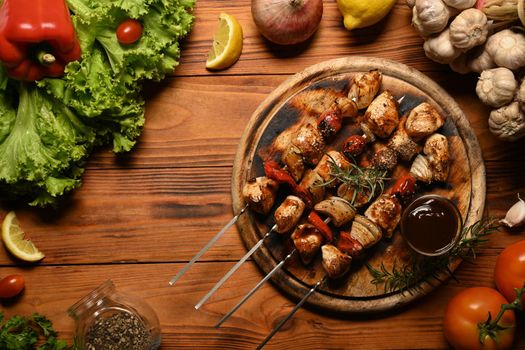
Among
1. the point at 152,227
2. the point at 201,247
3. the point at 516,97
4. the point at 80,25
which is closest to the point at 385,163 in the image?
the point at 516,97

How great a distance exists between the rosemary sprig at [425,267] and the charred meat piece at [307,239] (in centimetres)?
29

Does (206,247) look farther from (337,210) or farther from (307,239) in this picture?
(337,210)

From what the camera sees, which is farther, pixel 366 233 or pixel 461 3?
pixel 366 233

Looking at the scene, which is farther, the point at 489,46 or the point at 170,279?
the point at 170,279

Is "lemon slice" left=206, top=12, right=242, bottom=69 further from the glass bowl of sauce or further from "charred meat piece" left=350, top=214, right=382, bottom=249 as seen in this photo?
A: the glass bowl of sauce

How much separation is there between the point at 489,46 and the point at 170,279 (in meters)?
1.94

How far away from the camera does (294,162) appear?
10.4ft

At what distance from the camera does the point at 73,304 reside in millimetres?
3453

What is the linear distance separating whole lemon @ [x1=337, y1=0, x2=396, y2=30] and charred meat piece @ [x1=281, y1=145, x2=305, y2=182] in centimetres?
67

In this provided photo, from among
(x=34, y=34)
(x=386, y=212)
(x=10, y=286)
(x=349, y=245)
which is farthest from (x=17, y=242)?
(x=386, y=212)

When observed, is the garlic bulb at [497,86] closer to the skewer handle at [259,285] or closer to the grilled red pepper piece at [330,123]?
the grilled red pepper piece at [330,123]

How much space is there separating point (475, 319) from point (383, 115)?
3.46ft

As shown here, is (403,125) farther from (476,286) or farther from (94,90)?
(94,90)

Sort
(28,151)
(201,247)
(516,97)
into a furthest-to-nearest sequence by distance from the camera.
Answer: (201,247), (28,151), (516,97)
